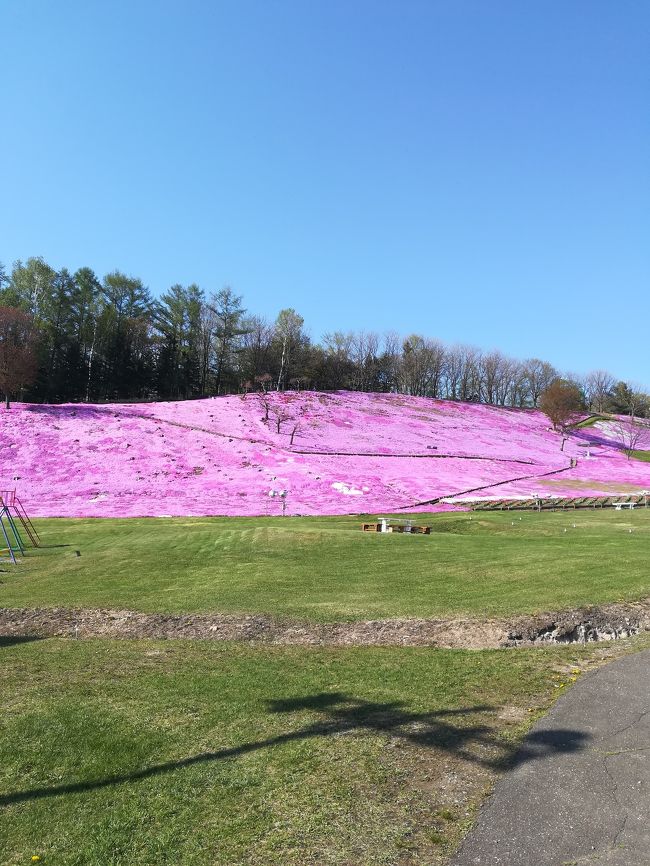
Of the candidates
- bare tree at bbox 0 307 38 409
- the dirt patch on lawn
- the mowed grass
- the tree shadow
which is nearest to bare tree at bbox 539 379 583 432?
the mowed grass

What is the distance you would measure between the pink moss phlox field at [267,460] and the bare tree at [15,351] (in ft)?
9.76

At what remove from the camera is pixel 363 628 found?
433 inches

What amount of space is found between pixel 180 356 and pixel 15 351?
115ft

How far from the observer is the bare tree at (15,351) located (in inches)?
2103

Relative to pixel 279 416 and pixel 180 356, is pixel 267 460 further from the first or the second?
pixel 180 356

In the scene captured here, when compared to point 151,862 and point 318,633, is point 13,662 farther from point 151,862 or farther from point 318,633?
point 151,862

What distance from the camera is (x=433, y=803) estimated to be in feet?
15.9

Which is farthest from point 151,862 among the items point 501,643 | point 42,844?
point 501,643

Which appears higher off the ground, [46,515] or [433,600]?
[433,600]

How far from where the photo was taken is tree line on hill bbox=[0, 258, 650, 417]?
72812 mm

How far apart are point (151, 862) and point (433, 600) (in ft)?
31.3

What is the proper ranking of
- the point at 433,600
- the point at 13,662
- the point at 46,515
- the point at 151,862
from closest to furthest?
1. the point at 151,862
2. the point at 13,662
3. the point at 433,600
4. the point at 46,515

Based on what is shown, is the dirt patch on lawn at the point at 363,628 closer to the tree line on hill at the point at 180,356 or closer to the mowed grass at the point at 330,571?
the mowed grass at the point at 330,571

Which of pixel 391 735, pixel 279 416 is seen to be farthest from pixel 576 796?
pixel 279 416
